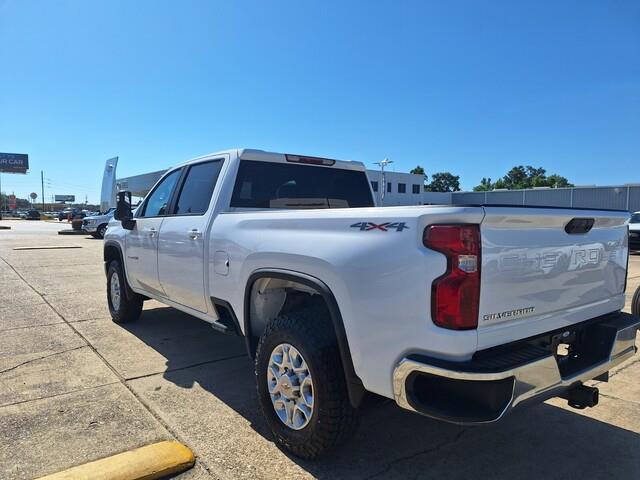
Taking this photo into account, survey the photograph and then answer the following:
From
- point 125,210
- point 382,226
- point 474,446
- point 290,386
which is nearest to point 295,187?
point 290,386

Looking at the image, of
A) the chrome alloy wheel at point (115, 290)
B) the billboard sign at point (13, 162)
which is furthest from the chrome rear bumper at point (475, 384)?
the billboard sign at point (13, 162)

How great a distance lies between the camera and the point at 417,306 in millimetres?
2221

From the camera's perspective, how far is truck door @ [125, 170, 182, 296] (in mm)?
4941

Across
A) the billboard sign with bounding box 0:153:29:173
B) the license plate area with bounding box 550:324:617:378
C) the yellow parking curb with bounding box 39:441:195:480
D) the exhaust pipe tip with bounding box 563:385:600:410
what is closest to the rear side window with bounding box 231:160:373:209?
the yellow parking curb with bounding box 39:441:195:480

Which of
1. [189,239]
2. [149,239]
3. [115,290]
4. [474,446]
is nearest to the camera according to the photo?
[474,446]

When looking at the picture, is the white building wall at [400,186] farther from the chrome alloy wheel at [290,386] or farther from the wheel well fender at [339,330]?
the wheel well fender at [339,330]

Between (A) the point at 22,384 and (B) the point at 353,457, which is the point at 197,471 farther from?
(A) the point at 22,384

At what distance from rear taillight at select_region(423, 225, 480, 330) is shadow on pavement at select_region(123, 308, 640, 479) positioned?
2.79 feet

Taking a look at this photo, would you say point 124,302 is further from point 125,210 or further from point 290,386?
point 290,386

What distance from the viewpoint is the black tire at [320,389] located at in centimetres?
266

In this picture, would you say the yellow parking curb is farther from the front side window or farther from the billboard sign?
the billboard sign

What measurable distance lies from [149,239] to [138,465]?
8.83 ft

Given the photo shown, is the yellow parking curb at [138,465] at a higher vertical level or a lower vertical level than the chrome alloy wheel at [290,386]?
lower

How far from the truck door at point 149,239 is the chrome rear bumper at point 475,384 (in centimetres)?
330
